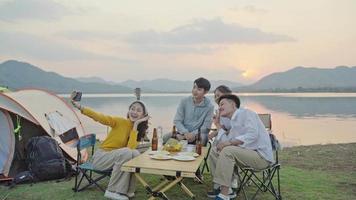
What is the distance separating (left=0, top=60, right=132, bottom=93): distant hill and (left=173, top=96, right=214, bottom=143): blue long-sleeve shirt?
99.8m

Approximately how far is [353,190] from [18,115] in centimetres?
471

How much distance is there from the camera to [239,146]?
404 centimetres

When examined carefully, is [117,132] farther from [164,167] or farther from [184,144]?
[164,167]

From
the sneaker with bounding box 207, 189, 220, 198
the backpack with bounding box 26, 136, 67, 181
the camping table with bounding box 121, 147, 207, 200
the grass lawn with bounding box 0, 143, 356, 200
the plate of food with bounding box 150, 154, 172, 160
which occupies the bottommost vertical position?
the grass lawn with bounding box 0, 143, 356, 200

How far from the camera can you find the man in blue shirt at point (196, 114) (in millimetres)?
5191

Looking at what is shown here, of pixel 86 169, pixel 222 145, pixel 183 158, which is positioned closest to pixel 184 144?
pixel 222 145

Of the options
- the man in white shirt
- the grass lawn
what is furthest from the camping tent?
the man in white shirt

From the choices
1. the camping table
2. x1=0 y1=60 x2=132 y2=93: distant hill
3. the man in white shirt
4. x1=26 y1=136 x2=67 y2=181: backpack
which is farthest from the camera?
x1=0 y1=60 x2=132 y2=93: distant hill

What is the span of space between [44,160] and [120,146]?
4.35 feet

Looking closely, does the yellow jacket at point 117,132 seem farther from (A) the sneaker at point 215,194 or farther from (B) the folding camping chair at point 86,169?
(A) the sneaker at point 215,194

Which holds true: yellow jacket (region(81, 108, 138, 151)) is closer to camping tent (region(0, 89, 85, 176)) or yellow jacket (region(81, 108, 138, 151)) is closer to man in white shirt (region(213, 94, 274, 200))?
man in white shirt (region(213, 94, 274, 200))

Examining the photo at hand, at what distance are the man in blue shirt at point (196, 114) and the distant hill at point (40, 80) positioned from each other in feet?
327

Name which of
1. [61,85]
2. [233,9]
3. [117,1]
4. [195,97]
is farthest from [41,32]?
[61,85]

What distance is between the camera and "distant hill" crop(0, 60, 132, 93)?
107500mm
